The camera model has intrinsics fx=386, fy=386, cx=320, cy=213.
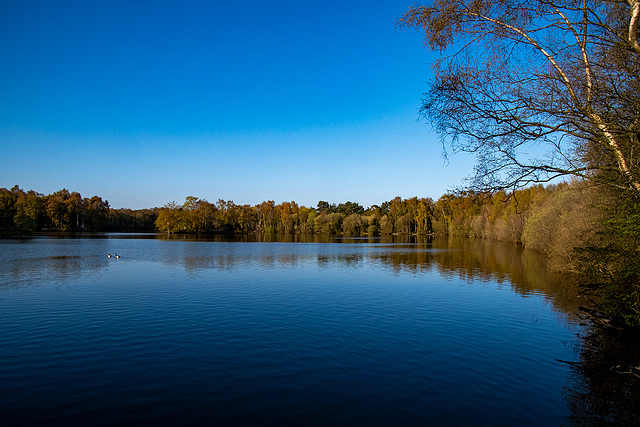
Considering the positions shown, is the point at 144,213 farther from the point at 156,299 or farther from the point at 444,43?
the point at 444,43

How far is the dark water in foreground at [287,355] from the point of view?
7.11 m

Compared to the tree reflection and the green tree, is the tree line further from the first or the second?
the tree reflection

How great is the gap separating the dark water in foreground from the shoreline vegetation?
12.3ft

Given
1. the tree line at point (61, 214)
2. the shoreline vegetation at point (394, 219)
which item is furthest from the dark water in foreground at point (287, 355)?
the tree line at point (61, 214)

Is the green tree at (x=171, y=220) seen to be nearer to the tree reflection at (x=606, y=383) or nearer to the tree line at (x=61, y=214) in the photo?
the tree line at (x=61, y=214)

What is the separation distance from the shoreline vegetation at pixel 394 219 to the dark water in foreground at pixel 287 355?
3753 millimetres

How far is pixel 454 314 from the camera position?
14.9 meters

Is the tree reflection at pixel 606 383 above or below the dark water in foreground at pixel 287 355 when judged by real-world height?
below

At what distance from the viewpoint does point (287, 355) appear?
9922mm

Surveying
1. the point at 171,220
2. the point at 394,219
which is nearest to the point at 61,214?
the point at 171,220

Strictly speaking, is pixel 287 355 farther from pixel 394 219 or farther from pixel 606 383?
pixel 394 219

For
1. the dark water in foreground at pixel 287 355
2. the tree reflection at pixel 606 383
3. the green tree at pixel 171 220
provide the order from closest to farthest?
the dark water in foreground at pixel 287 355 < the tree reflection at pixel 606 383 < the green tree at pixel 171 220

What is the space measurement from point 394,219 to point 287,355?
122 meters

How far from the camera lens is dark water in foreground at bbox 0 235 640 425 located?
23.3 ft
